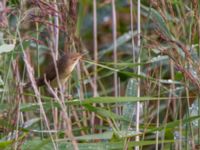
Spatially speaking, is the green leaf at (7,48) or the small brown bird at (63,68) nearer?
the green leaf at (7,48)

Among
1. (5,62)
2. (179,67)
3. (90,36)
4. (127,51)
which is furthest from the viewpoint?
(90,36)

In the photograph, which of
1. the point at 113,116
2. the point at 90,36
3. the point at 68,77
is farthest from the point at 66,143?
the point at 90,36

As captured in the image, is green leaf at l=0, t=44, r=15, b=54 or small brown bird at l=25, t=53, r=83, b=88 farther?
small brown bird at l=25, t=53, r=83, b=88

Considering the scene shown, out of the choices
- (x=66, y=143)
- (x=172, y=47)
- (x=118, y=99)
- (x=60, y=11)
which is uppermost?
(x=60, y=11)

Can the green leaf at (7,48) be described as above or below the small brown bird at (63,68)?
above

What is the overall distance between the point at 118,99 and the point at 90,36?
11.0 feet

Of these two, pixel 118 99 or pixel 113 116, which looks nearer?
pixel 118 99

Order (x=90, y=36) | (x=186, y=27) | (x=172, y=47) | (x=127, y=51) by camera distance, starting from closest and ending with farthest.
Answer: (x=172, y=47), (x=186, y=27), (x=127, y=51), (x=90, y=36)

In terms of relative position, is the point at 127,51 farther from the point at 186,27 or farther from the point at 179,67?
the point at 179,67

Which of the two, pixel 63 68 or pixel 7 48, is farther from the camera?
pixel 63 68

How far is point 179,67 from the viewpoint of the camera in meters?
2.23

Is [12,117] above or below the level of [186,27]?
below

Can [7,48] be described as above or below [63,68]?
above

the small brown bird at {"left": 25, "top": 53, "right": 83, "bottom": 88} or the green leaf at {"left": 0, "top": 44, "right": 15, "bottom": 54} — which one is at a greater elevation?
the green leaf at {"left": 0, "top": 44, "right": 15, "bottom": 54}
